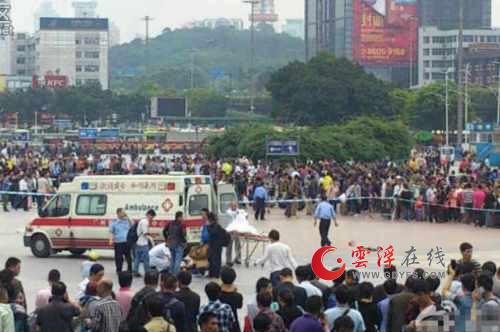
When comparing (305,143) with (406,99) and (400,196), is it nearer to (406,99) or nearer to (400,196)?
(400,196)

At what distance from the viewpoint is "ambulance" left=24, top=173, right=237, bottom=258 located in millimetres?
26766

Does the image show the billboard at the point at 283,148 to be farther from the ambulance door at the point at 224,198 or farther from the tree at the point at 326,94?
the tree at the point at 326,94

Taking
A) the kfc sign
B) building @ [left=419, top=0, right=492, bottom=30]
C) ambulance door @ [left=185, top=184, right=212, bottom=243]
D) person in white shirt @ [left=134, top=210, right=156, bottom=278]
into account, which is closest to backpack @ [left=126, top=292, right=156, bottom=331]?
person in white shirt @ [left=134, top=210, right=156, bottom=278]

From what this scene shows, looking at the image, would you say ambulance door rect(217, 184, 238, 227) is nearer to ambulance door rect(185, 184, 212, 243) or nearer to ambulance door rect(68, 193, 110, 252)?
ambulance door rect(185, 184, 212, 243)

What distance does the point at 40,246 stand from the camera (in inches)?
1083

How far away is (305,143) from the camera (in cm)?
5353

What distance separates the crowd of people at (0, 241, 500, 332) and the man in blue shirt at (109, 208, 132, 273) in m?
8.99

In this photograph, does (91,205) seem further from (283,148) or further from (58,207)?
(283,148)

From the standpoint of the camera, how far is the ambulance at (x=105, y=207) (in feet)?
87.8

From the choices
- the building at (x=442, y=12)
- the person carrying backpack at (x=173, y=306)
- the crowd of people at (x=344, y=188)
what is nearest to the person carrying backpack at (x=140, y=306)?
the person carrying backpack at (x=173, y=306)

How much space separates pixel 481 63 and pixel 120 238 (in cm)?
14638

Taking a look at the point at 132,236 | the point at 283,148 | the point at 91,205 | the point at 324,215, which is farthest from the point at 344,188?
the point at 132,236

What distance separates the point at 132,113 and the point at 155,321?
142 m

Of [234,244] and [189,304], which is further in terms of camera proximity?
[234,244]
